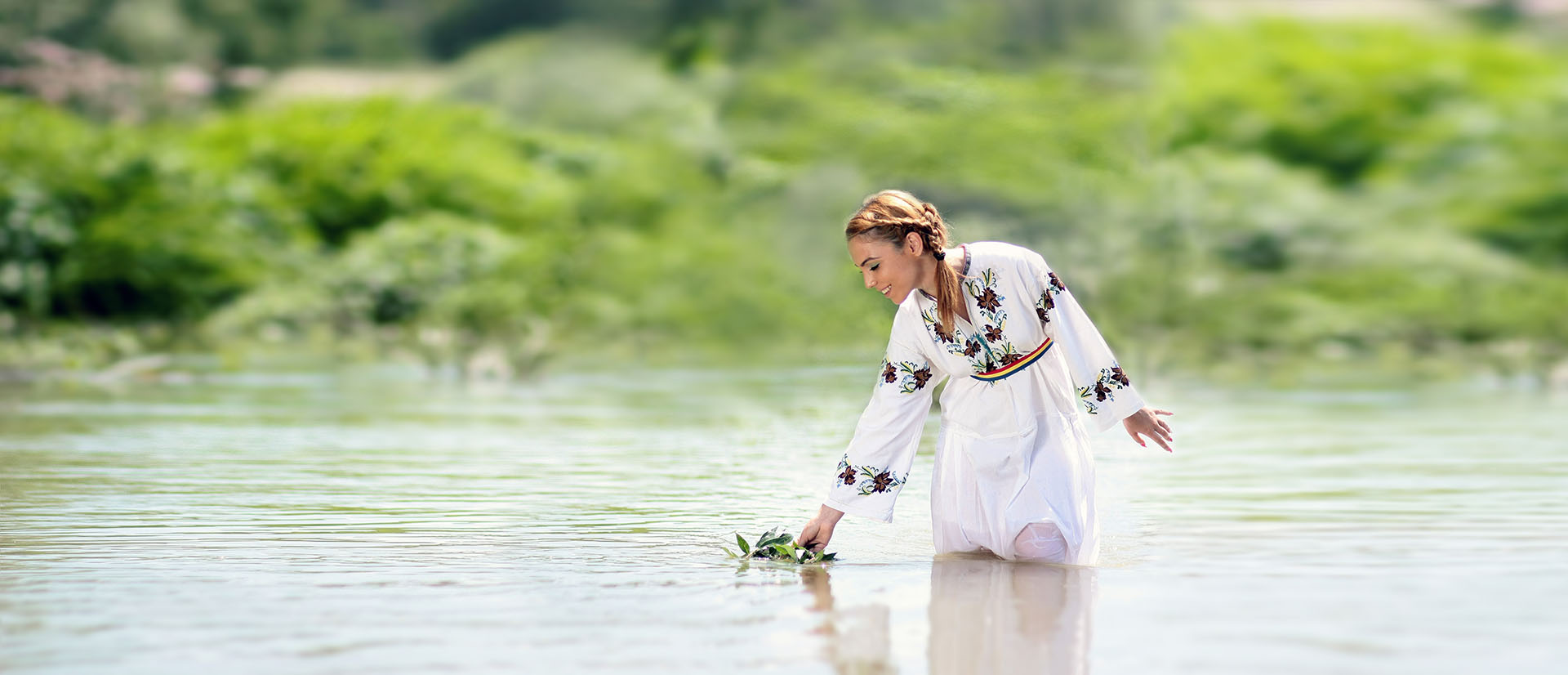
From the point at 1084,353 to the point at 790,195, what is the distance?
11.4 m

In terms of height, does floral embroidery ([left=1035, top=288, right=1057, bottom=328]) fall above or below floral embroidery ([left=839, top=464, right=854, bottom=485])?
above

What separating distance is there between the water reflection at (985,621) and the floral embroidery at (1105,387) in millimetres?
426

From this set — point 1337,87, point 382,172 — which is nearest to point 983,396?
point 382,172

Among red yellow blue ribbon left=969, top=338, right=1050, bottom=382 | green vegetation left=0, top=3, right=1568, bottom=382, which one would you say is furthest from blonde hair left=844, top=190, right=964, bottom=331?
green vegetation left=0, top=3, right=1568, bottom=382

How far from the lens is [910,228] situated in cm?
464

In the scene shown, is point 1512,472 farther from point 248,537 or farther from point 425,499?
point 248,537

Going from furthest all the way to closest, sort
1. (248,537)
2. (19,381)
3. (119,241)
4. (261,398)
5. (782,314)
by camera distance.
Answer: (119,241)
(782,314)
(19,381)
(261,398)
(248,537)

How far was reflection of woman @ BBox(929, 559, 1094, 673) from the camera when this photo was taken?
3.62 m

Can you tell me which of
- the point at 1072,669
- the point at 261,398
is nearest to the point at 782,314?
the point at 261,398

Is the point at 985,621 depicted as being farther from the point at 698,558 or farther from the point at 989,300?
the point at 698,558

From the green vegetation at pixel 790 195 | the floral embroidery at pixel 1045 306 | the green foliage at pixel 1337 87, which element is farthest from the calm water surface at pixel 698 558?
the green foliage at pixel 1337 87

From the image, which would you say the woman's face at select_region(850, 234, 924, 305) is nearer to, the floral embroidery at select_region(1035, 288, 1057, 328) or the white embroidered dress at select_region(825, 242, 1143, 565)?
the white embroidered dress at select_region(825, 242, 1143, 565)

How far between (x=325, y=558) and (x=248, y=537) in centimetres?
50

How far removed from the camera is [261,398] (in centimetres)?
1102
